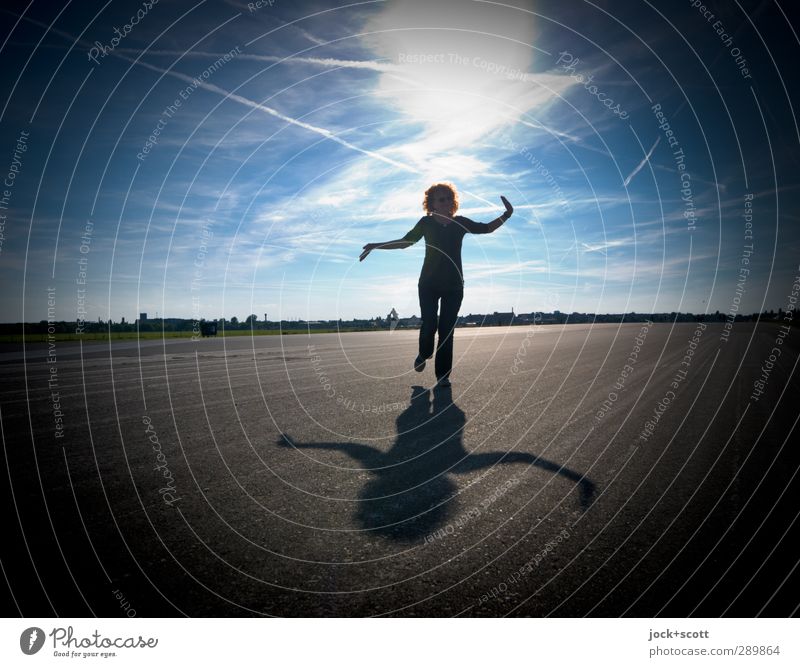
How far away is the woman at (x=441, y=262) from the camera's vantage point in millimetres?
7305

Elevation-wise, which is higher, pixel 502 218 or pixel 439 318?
pixel 502 218

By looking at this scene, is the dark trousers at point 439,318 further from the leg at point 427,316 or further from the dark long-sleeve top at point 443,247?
the dark long-sleeve top at point 443,247

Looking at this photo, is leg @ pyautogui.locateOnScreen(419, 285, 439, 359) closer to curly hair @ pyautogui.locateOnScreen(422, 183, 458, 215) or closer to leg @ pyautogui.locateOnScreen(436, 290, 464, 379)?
leg @ pyautogui.locateOnScreen(436, 290, 464, 379)

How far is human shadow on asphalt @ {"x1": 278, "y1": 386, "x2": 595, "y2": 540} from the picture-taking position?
2451mm

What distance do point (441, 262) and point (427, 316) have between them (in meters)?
0.89

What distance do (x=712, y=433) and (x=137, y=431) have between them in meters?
5.36

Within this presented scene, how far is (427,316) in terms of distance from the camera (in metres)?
7.31

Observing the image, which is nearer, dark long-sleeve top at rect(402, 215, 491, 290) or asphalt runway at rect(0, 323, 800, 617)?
asphalt runway at rect(0, 323, 800, 617)

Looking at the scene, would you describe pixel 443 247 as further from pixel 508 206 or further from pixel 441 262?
pixel 508 206

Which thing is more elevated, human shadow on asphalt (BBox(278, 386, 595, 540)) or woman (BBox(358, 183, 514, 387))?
woman (BBox(358, 183, 514, 387))
